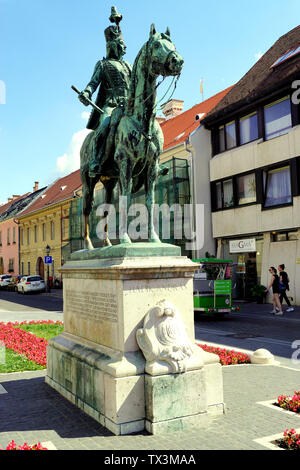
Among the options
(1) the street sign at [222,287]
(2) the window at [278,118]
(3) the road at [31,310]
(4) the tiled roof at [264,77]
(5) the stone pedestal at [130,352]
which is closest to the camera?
(5) the stone pedestal at [130,352]

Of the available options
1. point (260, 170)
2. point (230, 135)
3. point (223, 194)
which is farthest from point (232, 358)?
point (230, 135)

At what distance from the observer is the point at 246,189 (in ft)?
74.3

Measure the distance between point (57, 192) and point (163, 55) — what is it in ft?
140

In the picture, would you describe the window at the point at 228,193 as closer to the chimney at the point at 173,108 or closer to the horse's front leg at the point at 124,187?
the chimney at the point at 173,108

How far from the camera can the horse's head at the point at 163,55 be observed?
16.1 feet

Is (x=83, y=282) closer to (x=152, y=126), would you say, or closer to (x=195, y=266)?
(x=195, y=266)

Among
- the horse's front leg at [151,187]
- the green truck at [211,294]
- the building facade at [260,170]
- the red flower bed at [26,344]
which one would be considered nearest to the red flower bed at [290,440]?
the horse's front leg at [151,187]

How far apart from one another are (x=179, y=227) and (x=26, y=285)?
15.5 m

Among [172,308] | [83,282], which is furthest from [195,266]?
[83,282]

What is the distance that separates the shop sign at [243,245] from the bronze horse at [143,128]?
55.2ft

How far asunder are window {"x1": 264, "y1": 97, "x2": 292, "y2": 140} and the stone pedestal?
55.6 feet

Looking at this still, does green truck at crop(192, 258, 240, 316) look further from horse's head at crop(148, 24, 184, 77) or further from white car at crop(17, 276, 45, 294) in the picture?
white car at crop(17, 276, 45, 294)

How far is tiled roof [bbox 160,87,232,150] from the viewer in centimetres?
2709
